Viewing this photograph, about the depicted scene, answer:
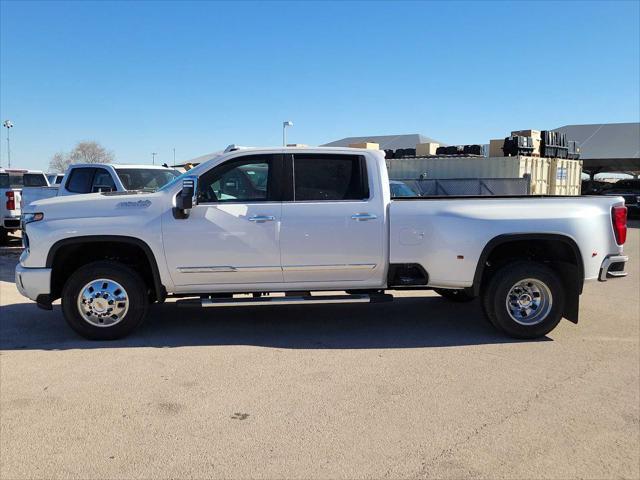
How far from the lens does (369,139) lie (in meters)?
45.3

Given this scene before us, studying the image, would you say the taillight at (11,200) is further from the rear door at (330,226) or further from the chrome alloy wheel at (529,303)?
the chrome alloy wheel at (529,303)

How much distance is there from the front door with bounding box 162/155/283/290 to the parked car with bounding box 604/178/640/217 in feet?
74.5

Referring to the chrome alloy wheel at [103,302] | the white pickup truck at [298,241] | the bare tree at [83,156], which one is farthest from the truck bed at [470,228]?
the bare tree at [83,156]

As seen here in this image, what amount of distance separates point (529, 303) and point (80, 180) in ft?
27.7

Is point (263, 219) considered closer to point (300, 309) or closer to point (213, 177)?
point (213, 177)

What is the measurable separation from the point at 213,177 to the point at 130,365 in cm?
205

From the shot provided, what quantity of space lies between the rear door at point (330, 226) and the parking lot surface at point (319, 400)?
729mm

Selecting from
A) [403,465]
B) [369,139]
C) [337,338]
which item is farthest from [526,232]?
[369,139]

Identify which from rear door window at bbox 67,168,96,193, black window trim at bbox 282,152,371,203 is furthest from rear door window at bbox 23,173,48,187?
black window trim at bbox 282,152,371,203

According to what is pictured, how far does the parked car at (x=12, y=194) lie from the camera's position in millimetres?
13375

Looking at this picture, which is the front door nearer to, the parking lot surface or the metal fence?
the parking lot surface

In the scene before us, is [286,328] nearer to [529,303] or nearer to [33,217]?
[529,303]

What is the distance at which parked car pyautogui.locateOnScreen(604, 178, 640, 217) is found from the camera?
26188 mm

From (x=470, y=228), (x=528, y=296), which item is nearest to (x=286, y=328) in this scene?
(x=470, y=228)
